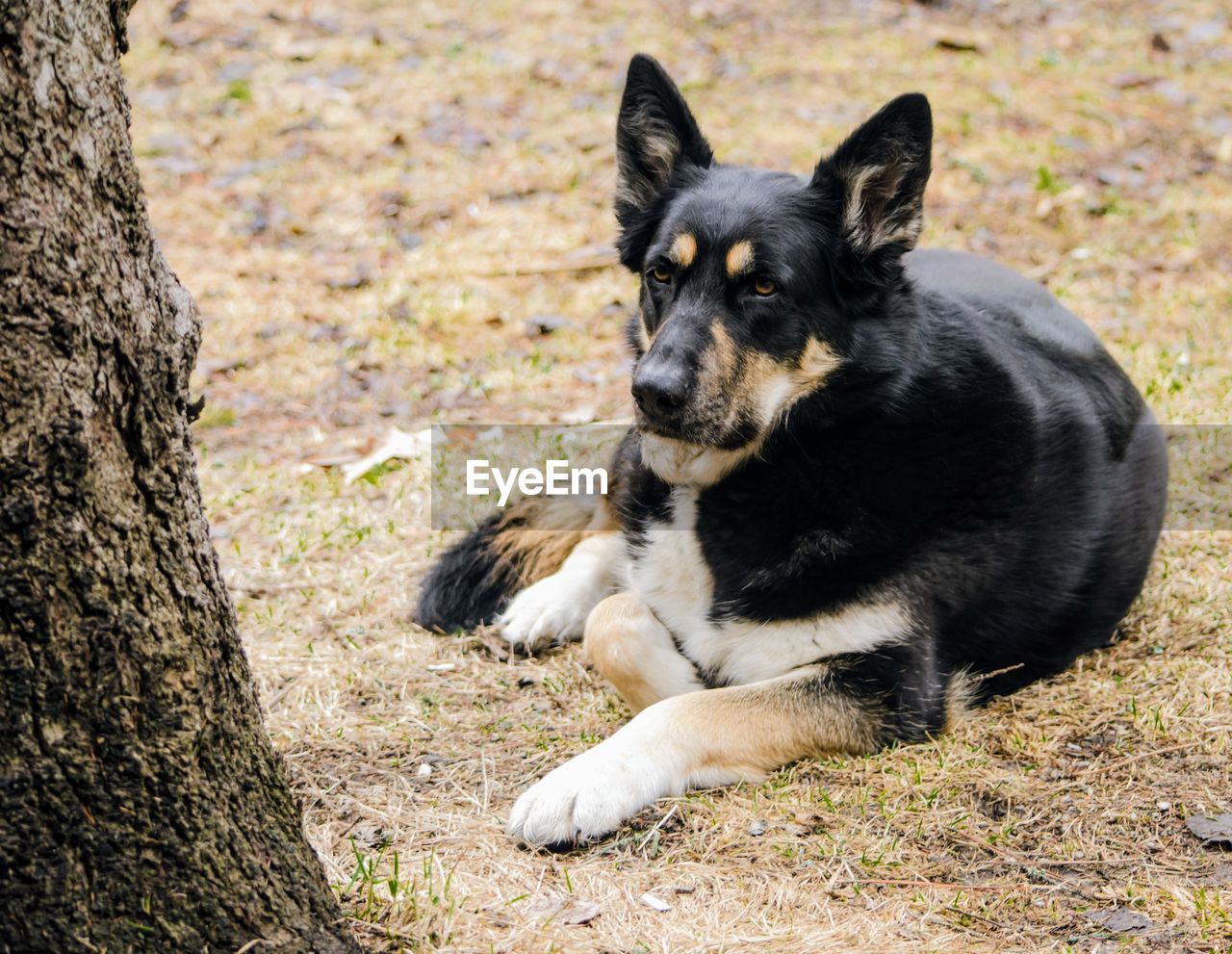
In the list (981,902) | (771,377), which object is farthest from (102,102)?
(981,902)

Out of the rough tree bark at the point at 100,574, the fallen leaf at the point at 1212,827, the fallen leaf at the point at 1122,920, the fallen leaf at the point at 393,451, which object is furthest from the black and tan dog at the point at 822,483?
the fallen leaf at the point at 393,451

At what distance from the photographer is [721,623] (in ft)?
12.7

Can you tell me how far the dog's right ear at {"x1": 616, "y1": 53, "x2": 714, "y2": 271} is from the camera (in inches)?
156

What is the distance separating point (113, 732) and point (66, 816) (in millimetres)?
158

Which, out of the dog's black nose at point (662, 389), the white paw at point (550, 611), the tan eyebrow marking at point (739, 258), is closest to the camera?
the dog's black nose at point (662, 389)

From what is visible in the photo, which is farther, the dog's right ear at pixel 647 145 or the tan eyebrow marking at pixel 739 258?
the dog's right ear at pixel 647 145

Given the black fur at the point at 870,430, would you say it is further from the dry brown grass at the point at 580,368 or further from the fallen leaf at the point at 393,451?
the fallen leaf at the point at 393,451

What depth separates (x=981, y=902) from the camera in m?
2.92

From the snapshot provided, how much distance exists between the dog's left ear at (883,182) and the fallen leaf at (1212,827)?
1.76m

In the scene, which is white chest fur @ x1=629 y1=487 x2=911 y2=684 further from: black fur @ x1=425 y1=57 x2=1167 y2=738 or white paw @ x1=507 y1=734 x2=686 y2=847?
white paw @ x1=507 y1=734 x2=686 y2=847

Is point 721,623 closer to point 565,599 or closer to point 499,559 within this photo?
point 565,599

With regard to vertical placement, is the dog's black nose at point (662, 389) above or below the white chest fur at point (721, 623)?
above

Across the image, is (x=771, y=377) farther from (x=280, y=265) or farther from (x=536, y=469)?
(x=280, y=265)

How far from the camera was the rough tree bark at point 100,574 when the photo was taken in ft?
6.45
